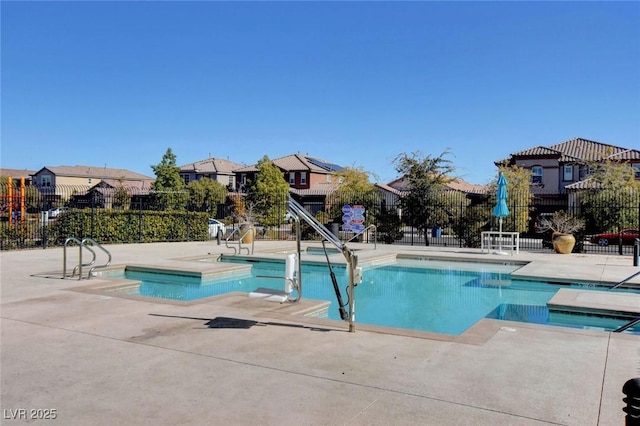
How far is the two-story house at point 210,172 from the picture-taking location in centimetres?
5791

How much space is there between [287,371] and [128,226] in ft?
58.3

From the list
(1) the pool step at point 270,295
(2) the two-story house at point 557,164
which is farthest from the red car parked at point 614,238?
(1) the pool step at point 270,295

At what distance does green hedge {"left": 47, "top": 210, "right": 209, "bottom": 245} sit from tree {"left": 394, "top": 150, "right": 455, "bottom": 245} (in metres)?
9.59

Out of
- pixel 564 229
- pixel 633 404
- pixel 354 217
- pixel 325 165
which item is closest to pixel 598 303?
pixel 633 404

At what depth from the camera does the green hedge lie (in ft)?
60.7

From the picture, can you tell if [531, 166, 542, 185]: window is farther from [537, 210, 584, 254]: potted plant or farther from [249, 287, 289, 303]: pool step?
[249, 287, 289, 303]: pool step

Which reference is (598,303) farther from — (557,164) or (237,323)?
(557,164)

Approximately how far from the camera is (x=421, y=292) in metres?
10.9

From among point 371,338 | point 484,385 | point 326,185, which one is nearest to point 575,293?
point 371,338

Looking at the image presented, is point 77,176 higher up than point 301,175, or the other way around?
point 77,176

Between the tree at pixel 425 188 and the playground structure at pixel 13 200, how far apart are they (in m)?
15.3

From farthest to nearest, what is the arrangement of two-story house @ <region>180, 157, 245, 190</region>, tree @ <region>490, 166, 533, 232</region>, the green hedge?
two-story house @ <region>180, 157, 245, 190</region>
tree @ <region>490, 166, 533, 232</region>
the green hedge

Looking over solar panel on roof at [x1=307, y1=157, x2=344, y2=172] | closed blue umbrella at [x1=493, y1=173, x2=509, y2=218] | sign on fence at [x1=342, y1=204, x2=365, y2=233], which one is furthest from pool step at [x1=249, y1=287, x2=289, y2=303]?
solar panel on roof at [x1=307, y1=157, x2=344, y2=172]

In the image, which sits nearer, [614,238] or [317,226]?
[317,226]
